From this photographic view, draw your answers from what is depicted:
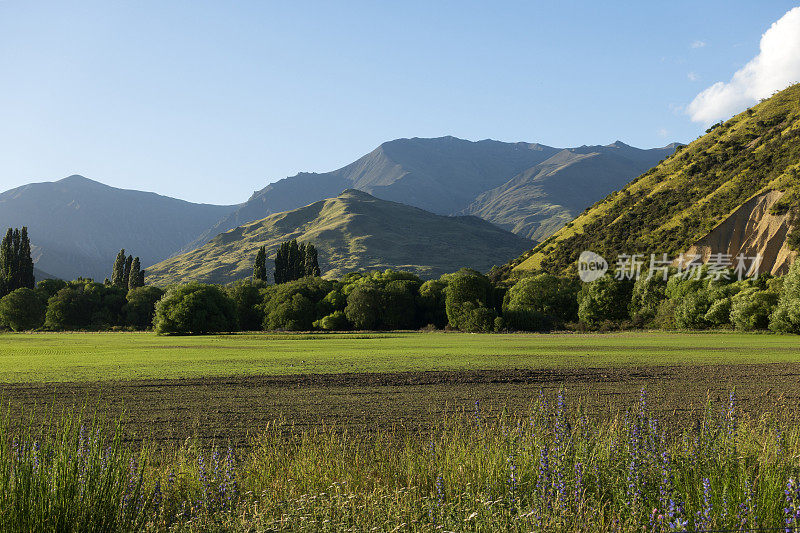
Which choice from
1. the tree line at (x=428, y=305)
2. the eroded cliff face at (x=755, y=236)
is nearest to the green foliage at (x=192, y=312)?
the tree line at (x=428, y=305)

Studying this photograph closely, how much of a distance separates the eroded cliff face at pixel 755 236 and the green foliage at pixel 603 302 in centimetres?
2036

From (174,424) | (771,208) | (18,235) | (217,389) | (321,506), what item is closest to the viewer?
(321,506)

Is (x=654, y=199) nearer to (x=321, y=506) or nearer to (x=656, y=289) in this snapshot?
(x=656, y=289)

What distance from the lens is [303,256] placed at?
131875mm

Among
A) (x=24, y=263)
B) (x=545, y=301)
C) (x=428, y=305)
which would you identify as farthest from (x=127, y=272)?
(x=545, y=301)

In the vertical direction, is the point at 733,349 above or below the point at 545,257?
below

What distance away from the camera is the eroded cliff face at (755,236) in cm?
9281

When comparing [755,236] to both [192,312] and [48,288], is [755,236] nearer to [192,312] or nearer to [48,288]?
[192,312]

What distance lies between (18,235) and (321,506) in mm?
131766

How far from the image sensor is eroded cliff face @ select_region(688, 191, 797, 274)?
9281 centimetres

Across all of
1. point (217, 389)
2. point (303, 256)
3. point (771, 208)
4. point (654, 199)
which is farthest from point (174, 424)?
point (654, 199)

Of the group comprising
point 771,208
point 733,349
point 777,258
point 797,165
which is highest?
point 797,165

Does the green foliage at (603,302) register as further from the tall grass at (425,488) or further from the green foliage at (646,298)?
the tall grass at (425,488)

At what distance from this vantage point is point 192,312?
253ft
